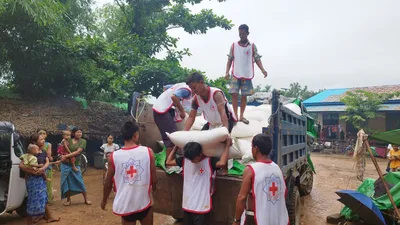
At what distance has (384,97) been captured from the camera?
17.0 m

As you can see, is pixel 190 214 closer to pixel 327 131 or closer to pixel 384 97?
pixel 384 97

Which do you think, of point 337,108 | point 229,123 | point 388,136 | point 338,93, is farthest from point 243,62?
point 338,93

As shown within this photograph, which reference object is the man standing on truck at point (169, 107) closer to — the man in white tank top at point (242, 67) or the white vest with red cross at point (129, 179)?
Answer: the man in white tank top at point (242, 67)

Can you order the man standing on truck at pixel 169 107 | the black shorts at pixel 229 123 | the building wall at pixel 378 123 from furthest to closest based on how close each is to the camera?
the building wall at pixel 378 123, the man standing on truck at pixel 169 107, the black shorts at pixel 229 123

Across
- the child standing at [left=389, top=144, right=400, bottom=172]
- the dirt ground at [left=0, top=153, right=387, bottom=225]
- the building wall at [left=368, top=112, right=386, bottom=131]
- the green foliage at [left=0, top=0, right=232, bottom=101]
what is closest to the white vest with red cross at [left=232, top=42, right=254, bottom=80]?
the dirt ground at [left=0, top=153, right=387, bottom=225]

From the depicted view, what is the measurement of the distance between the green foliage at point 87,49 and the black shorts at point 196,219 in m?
6.77

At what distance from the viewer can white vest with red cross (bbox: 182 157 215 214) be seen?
289 centimetres

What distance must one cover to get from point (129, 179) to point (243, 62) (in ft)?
7.50

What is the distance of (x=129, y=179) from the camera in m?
2.69

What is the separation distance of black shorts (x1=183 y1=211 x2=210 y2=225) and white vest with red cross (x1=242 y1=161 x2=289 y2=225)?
61cm

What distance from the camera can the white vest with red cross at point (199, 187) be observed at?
9.50 ft

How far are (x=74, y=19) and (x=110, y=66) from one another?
8.85 ft

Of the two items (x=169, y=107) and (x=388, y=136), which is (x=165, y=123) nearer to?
(x=169, y=107)

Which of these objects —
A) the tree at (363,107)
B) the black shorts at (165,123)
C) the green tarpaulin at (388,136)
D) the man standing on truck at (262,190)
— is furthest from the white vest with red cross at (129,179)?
the tree at (363,107)
